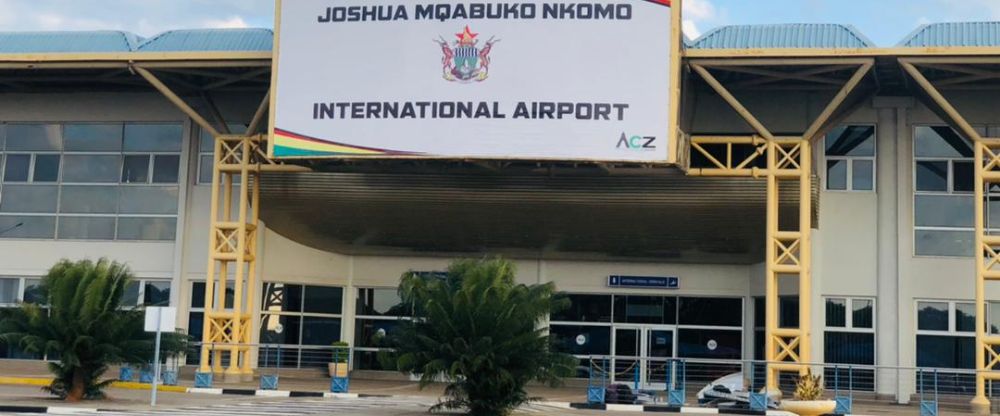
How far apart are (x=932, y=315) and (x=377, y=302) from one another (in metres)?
15.8

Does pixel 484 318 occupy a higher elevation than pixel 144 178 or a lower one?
lower

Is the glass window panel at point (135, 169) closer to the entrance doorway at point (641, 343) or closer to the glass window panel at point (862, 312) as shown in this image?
the entrance doorway at point (641, 343)

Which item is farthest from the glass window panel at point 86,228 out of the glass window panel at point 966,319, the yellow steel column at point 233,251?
the glass window panel at point 966,319

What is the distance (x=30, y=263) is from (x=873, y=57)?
2419 centimetres

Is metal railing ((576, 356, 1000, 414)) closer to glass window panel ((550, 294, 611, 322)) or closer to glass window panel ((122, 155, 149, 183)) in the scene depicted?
glass window panel ((550, 294, 611, 322))

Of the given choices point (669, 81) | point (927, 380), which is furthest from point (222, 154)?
point (927, 380)

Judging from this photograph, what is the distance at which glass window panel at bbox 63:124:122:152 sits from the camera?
122 feet

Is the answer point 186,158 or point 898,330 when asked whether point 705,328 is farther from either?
point 186,158

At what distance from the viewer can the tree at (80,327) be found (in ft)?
82.8

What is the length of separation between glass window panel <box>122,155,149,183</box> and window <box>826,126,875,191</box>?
755 inches

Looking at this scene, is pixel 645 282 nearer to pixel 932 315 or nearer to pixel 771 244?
pixel 771 244

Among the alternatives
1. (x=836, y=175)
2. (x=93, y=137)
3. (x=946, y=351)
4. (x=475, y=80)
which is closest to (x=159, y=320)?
(x=475, y=80)

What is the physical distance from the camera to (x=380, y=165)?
104 ft

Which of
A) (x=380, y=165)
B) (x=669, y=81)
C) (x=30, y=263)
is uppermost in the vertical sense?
(x=669, y=81)
